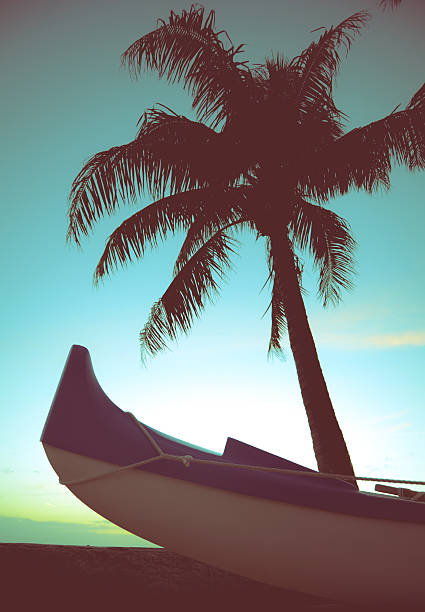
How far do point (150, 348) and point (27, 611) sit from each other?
17.7 feet

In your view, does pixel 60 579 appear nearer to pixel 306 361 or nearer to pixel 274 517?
pixel 274 517

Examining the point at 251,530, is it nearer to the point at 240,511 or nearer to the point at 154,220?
the point at 240,511

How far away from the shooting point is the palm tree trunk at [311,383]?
5.54 meters

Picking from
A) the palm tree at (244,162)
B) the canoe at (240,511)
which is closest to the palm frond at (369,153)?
the palm tree at (244,162)

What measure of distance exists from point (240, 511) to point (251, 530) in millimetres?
118

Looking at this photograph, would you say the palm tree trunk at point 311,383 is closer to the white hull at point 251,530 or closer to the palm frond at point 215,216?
the palm frond at point 215,216

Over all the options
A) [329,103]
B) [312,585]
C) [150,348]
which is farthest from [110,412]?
[329,103]

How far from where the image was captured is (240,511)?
249 cm

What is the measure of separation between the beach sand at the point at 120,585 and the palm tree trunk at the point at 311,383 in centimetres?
219

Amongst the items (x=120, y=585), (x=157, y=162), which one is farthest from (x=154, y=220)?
(x=120, y=585)

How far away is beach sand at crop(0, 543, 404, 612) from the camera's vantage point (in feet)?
8.45

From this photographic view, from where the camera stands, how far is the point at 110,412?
269 cm

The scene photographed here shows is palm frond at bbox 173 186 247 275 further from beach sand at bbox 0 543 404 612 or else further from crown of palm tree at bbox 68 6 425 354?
beach sand at bbox 0 543 404 612

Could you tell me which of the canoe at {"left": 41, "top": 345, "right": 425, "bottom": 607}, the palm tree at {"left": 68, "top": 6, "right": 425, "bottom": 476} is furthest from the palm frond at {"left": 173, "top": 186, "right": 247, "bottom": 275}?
the canoe at {"left": 41, "top": 345, "right": 425, "bottom": 607}
